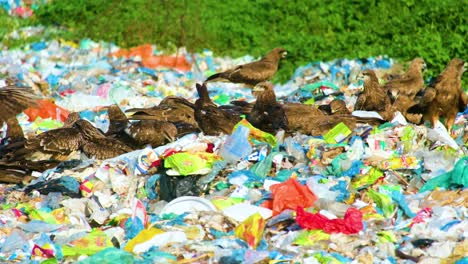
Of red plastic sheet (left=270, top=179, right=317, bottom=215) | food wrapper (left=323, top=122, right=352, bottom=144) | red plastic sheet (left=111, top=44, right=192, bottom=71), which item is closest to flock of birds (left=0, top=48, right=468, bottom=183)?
food wrapper (left=323, top=122, right=352, bottom=144)

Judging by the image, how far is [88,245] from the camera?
6.79 metres

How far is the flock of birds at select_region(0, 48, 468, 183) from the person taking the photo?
366 inches

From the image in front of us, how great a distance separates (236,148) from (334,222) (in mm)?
1857

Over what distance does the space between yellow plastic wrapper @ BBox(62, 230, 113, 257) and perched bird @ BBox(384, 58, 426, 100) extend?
4.96 meters

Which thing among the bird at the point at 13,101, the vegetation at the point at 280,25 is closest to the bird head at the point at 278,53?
the vegetation at the point at 280,25

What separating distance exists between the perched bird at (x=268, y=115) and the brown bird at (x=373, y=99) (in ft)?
3.46

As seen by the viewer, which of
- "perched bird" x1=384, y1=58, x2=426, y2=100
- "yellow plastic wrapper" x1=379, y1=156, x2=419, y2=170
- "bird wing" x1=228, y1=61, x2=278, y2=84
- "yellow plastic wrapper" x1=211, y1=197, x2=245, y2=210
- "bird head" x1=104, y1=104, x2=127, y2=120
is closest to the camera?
"yellow plastic wrapper" x1=211, y1=197, x2=245, y2=210

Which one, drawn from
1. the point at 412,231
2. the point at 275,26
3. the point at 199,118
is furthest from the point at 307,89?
the point at 412,231

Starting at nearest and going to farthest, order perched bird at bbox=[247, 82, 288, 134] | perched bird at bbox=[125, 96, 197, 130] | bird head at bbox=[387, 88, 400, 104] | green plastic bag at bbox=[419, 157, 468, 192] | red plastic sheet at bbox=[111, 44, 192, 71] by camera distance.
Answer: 1. green plastic bag at bbox=[419, 157, 468, 192]
2. perched bird at bbox=[247, 82, 288, 134]
3. perched bird at bbox=[125, 96, 197, 130]
4. bird head at bbox=[387, 88, 400, 104]
5. red plastic sheet at bbox=[111, 44, 192, 71]

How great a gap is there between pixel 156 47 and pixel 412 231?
34.3 ft

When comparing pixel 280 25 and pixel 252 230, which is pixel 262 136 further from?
pixel 280 25

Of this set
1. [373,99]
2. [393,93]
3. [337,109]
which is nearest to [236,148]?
[337,109]

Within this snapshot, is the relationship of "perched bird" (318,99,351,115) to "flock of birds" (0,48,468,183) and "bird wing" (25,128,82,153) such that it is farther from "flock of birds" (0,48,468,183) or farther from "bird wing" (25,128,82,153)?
"bird wing" (25,128,82,153)

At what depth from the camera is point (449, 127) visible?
10000 millimetres
